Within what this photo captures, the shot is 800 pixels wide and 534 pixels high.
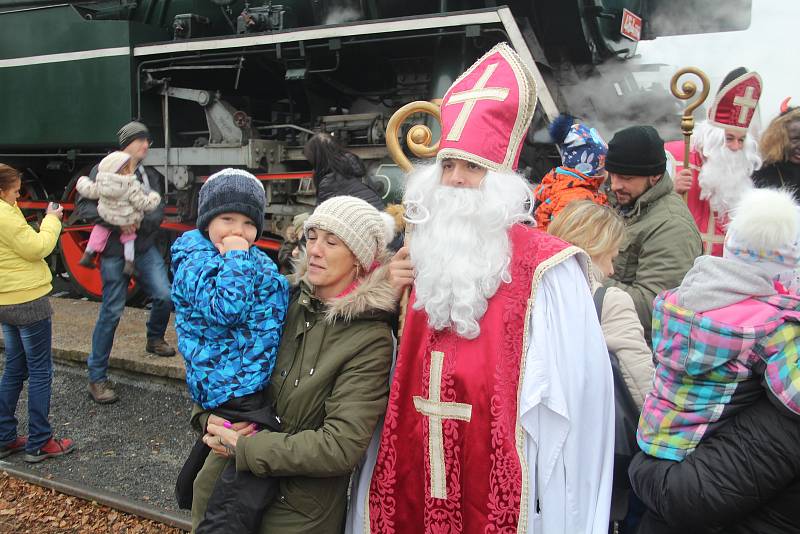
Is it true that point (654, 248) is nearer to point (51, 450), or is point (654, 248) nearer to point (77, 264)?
point (51, 450)

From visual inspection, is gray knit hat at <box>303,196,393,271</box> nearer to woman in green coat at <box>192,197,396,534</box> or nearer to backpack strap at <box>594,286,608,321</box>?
woman in green coat at <box>192,197,396,534</box>

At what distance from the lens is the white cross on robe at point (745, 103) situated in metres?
3.04

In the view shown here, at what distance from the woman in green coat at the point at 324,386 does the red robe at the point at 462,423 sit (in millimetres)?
97

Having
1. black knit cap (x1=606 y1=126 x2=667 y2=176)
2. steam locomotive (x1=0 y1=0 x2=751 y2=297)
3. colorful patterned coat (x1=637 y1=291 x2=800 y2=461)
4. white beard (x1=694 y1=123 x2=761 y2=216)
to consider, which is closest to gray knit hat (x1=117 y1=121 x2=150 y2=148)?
steam locomotive (x1=0 y1=0 x2=751 y2=297)

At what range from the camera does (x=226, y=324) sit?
6.10 feet

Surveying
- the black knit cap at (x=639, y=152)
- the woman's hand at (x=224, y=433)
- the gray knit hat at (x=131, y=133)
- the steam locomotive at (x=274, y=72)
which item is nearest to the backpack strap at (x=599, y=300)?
the black knit cap at (x=639, y=152)

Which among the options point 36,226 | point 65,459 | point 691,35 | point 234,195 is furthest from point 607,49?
point 36,226

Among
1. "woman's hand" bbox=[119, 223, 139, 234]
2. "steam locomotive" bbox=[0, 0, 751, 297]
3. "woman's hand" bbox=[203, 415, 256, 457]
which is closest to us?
"woman's hand" bbox=[203, 415, 256, 457]

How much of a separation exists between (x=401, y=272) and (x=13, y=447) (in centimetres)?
300

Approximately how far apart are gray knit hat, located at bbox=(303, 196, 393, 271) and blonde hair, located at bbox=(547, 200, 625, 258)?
0.56m

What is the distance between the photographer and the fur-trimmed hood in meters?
1.87

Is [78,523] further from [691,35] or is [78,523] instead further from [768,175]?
[691,35]

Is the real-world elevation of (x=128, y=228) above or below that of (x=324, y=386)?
Result: below

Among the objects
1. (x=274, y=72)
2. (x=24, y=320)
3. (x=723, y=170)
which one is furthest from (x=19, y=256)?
(x=723, y=170)
